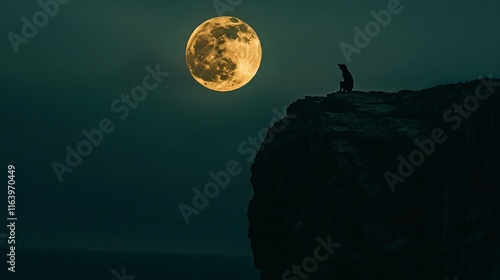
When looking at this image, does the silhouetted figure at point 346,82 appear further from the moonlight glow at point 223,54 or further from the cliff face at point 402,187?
the moonlight glow at point 223,54

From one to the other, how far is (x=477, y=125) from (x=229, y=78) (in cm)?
1809

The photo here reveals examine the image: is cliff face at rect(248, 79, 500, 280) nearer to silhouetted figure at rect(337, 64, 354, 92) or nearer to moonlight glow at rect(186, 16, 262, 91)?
silhouetted figure at rect(337, 64, 354, 92)

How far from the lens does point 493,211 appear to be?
29.9 meters

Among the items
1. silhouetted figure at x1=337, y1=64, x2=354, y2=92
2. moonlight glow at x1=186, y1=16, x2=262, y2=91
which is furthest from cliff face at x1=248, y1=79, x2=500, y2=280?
moonlight glow at x1=186, y1=16, x2=262, y2=91

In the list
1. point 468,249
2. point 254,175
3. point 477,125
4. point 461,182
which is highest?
point 254,175

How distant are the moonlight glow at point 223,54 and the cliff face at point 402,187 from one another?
7.74m

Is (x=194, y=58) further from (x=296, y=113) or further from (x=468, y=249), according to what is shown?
(x=468, y=249)

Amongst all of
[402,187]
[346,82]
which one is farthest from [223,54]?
[402,187]

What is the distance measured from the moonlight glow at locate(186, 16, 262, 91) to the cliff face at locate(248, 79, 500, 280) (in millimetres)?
7736

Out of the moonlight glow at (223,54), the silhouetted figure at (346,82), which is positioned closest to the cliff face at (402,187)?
the silhouetted figure at (346,82)

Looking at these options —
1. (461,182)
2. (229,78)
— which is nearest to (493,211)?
(461,182)

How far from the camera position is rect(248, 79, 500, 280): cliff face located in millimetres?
30703

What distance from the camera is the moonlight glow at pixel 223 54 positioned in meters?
42.3

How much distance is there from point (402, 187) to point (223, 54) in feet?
53.4
